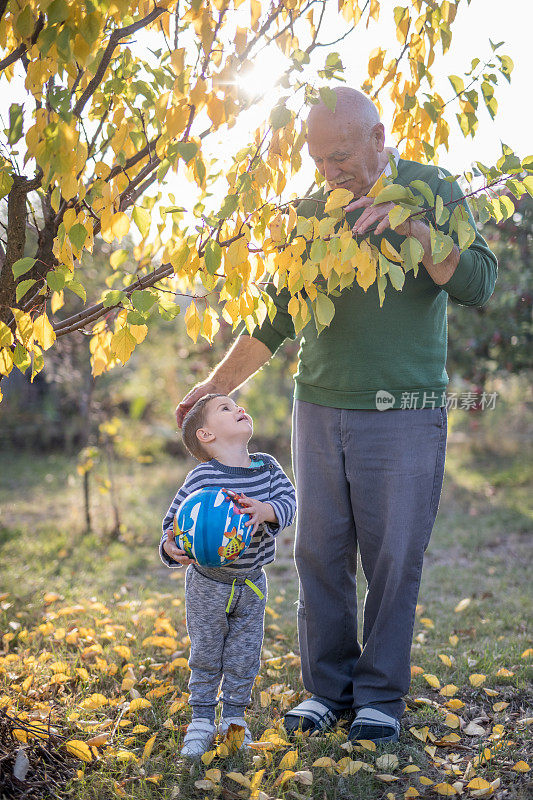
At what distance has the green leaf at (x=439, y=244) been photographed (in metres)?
1.71

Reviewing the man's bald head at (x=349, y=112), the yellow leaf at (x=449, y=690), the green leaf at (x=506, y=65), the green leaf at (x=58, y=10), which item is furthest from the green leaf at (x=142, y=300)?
the yellow leaf at (x=449, y=690)

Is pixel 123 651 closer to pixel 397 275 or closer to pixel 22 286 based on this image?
pixel 22 286

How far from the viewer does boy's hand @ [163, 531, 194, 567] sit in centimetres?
208

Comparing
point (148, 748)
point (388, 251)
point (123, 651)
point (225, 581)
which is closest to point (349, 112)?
point (388, 251)

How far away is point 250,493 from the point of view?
2.17 m

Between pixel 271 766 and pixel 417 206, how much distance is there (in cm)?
164

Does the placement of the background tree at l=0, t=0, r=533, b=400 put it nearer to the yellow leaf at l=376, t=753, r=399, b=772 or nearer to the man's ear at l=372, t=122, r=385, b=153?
the man's ear at l=372, t=122, r=385, b=153

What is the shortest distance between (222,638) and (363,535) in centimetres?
55

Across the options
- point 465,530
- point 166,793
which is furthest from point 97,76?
point 465,530

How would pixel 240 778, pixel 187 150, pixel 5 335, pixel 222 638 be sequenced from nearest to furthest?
pixel 187 150, pixel 5 335, pixel 240 778, pixel 222 638

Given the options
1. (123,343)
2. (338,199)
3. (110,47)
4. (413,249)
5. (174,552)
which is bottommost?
(174,552)

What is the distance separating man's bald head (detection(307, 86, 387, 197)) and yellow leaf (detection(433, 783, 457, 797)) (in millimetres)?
1739

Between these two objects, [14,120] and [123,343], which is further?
[123,343]

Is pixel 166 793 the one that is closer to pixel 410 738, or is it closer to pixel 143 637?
pixel 410 738
